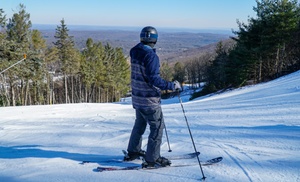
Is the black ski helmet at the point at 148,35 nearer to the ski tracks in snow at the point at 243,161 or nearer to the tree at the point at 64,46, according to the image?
the ski tracks in snow at the point at 243,161

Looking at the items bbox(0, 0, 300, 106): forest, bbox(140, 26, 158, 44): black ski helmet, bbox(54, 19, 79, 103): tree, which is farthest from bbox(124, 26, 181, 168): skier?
bbox(54, 19, 79, 103): tree

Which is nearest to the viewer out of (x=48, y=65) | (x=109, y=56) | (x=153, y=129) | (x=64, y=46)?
(x=153, y=129)

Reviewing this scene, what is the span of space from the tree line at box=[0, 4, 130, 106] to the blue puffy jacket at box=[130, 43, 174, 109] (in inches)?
874

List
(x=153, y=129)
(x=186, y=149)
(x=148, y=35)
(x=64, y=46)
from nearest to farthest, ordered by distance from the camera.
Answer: (x=148, y=35), (x=153, y=129), (x=186, y=149), (x=64, y=46)

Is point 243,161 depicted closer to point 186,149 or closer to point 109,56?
point 186,149

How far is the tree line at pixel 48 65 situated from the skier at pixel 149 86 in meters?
22.2

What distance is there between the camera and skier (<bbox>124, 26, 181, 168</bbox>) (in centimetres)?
321

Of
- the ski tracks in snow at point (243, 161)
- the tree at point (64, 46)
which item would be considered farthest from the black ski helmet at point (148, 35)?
the tree at point (64, 46)

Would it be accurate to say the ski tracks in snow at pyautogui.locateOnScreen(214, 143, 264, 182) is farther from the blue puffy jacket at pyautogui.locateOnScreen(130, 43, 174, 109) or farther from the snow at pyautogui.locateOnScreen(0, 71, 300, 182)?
the blue puffy jacket at pyautogui.locateOnScreen(130, 43, 174, 109)

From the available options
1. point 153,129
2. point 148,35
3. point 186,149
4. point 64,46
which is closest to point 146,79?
point 148,35

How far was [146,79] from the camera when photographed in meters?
3.31

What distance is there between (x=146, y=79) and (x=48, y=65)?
38.9m

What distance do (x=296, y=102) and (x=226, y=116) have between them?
78.7 inches

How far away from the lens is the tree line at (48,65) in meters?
25.7
